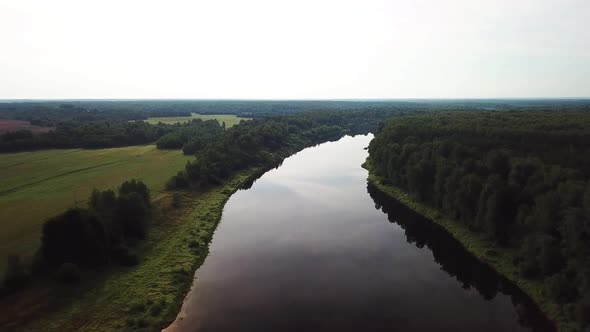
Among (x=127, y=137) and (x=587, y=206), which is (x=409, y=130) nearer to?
(x=587, y=206)

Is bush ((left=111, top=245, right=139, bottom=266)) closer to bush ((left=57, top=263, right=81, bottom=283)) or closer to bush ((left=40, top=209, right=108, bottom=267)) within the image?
bush ((left=40, top=209, right=108, bottom=267))

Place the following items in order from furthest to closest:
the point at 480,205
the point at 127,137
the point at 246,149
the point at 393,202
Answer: the point at 127,137 < the point at 246,149 < the point at 393,202 < the point at 480,205

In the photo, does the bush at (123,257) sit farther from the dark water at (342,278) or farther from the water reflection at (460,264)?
the water reflection at (460,264)

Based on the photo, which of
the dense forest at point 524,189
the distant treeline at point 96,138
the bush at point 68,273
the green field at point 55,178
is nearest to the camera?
the dense forest at point 524,189

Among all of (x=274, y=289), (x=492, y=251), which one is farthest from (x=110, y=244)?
(x=492, y=251)

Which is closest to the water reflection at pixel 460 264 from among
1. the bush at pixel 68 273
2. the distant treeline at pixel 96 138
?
the bush at pixel 68 273
